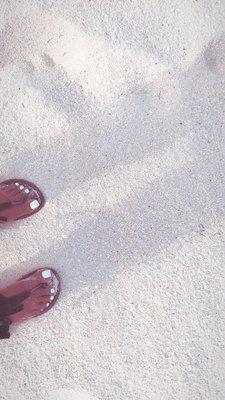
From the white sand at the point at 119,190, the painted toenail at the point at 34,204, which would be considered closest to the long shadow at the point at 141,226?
the white sand at the point at 119,190

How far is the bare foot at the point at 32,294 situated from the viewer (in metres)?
2.49

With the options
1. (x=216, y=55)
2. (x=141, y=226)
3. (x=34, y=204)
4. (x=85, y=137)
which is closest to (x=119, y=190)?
(x=141, y=226)

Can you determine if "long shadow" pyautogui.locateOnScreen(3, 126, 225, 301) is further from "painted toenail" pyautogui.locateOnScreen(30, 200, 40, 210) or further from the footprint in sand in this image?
the footprint in sand

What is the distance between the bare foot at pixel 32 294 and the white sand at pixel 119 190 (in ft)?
0.21

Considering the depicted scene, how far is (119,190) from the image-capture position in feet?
8.23

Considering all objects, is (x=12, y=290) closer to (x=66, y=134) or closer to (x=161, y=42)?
(x=66, y=134)

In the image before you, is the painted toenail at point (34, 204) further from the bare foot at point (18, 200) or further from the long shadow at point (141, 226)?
the long shadow at point (141, 226)

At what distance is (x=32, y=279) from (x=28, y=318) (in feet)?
0.81

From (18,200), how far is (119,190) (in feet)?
2.09

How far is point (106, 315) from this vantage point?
250 cm

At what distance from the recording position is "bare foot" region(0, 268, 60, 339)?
2.49m

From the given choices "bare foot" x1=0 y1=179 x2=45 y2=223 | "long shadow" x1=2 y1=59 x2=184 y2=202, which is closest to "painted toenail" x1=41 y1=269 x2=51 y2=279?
"bare foot" x1=0 y1=179 x2=45 y2=223

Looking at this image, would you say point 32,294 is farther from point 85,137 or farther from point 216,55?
point 216,55

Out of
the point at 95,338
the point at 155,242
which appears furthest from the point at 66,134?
the point at 95,338
